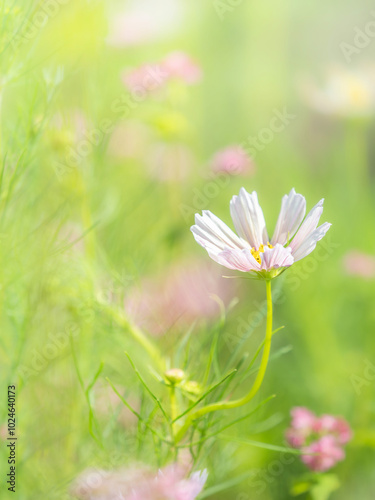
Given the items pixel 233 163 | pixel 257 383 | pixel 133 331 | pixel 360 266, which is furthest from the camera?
pixel 360 266

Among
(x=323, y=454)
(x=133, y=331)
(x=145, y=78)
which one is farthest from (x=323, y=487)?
(x=145, y=78)

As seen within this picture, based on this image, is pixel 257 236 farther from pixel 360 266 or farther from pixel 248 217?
pixel 360 266

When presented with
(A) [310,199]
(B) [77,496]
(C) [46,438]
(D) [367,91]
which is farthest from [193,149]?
(B) [77,496]

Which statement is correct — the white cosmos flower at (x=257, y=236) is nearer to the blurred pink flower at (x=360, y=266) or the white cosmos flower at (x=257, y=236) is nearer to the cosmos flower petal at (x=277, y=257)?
the cosmos flower petal at (x=277, y=257)

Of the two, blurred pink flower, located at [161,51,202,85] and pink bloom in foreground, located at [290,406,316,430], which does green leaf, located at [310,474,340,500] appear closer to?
pink bloom in foreground, located at [290,406,316,430]

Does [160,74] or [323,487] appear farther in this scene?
[160,74]

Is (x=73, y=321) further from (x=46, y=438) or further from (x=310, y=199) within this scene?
(x=310, y=199)

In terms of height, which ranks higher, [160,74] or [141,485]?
[160,74]
